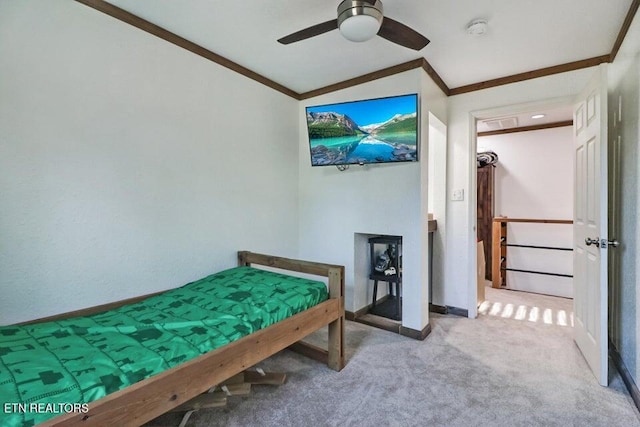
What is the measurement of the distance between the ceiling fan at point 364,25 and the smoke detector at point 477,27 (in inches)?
21.0

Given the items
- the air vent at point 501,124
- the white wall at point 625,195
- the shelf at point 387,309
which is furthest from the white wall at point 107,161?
the air vent at point 501,124

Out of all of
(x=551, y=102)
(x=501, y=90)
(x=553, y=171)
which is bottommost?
(x=553, y=171)

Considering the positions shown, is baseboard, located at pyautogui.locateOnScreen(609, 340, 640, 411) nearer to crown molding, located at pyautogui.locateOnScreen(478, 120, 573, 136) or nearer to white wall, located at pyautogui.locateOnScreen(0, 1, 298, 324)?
white wall, located at pyautogui.locateOnScreen(0, 1, 298, 324)

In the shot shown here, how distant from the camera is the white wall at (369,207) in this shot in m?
2.59

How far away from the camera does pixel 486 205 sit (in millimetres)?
4688

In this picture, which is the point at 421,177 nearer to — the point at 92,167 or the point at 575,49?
the point at 575,49

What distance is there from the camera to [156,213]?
84.2 inches

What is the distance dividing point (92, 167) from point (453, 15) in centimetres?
248

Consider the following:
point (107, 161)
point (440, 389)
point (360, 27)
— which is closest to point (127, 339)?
point (107, 161)

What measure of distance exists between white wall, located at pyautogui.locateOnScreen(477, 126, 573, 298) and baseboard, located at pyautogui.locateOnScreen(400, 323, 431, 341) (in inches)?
101

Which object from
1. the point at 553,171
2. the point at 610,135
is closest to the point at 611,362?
the point at 610,135

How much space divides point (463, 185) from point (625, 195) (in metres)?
1.24

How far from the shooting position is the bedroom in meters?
1.62

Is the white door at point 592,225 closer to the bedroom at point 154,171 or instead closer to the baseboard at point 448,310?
the bedroom at point 154,171
